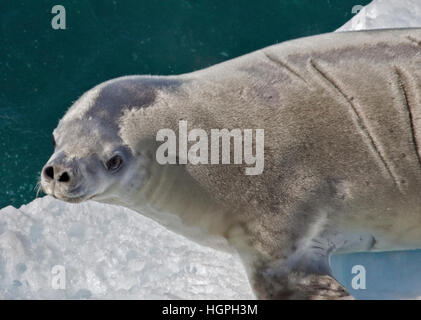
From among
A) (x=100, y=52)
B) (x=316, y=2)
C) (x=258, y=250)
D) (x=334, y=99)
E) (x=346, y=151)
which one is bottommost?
(x=258, y=250)

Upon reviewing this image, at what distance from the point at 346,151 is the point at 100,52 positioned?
16.9 feet

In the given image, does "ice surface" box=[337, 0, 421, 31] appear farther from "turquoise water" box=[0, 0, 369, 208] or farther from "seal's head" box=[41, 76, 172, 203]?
"seal's head" box=[41, 76, 172, 203]

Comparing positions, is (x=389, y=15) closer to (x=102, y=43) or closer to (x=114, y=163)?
(x=102, y=43)

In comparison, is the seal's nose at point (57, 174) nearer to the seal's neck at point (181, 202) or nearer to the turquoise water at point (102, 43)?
the seal's neck at point (181, 202)

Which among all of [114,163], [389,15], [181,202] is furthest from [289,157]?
[389,15]

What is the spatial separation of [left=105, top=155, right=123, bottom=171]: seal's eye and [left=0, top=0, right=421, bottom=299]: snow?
1.17 metres

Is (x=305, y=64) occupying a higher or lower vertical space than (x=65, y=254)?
higher

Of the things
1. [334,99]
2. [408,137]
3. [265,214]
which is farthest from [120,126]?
[408,137]

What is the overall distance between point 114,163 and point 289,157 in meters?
1.05

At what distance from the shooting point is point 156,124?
4703 mm

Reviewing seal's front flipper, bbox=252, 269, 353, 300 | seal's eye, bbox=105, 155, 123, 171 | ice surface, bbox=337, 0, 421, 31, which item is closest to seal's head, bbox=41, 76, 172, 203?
seal's eye, bbox=105, 155, 123, 171

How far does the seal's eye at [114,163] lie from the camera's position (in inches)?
178

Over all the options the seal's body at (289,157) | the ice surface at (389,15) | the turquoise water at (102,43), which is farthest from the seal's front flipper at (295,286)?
the turquoise water at (102,43)

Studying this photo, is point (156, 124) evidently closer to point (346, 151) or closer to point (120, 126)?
point (120, 126)
